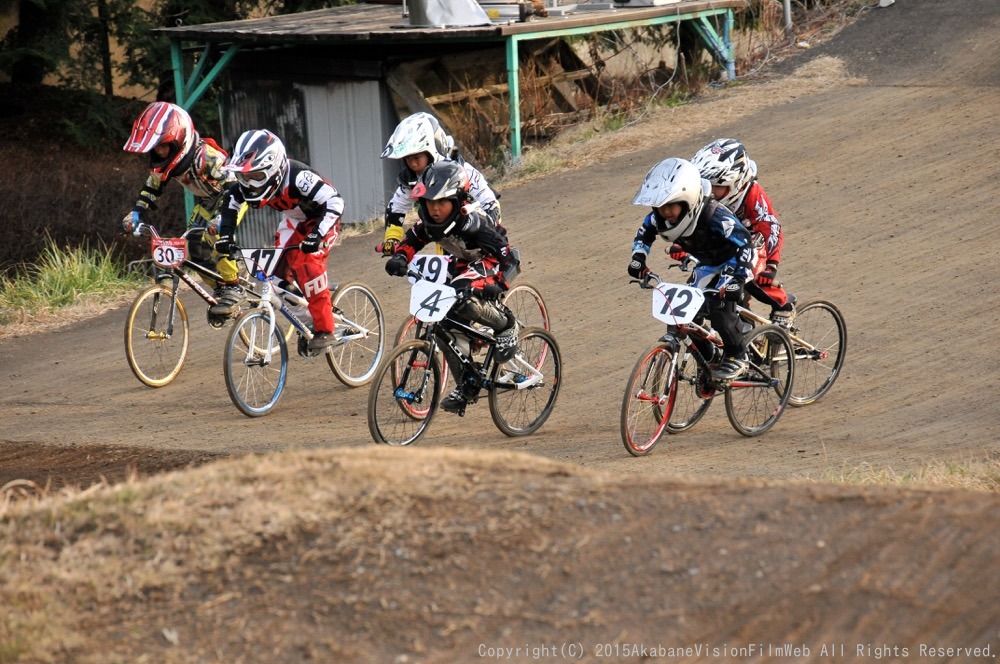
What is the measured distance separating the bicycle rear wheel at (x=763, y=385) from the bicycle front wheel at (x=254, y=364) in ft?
12.2

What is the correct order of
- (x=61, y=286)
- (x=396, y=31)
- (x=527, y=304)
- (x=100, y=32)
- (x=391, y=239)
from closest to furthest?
(x=391, y=239), (x=527, y=304), (x=61, y=286), (x=396, y=31), (x=100, y=32)

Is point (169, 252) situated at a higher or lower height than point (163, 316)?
higher

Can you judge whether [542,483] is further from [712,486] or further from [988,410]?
[988,410]

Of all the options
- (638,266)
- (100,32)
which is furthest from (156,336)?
(100,32)

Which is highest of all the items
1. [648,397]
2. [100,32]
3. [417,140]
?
[100,32]

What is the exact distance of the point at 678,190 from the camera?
766 centimetres

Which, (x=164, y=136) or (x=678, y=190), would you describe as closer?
(x=678, y=190)

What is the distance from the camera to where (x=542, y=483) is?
504cm

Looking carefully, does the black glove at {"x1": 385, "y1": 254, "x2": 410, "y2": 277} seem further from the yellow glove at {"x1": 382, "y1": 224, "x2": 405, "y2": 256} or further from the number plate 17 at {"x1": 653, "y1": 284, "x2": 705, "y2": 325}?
the number plate 17 at {"x1": 653, "y1": 284, "x2": 705, "y2": 325}

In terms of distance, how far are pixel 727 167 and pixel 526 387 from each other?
7.39 feet

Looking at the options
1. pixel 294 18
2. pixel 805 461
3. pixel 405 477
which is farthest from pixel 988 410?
pixel 294 18

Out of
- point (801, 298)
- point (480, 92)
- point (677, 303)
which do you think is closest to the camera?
point (677, 303)

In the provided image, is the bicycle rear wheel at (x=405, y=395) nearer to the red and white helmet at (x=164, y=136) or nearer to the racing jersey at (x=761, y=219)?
the racing jersey at (x=761, y=219)

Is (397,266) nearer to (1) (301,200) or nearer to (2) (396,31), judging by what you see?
(1) (301,200)
